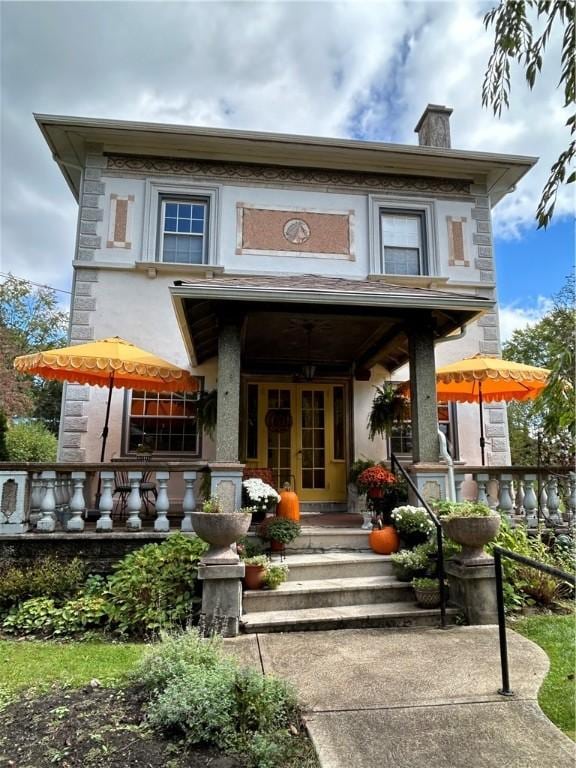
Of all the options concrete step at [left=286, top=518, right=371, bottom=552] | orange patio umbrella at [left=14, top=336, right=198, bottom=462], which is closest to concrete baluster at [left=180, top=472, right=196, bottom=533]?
concrete step at [left=286, top=518, right=371, bottom=552]

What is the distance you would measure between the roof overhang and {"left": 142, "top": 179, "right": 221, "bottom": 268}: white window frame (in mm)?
601

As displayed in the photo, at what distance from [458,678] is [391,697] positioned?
61 cm

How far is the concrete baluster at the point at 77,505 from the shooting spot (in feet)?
18.0

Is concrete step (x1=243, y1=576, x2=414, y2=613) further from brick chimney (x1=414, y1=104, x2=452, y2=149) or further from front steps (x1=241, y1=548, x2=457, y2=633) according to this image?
brick chimney (x1=414, y1=104, x2=452, y2=149)

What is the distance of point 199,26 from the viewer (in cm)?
434

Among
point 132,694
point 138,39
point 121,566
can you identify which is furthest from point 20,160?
point 132,694

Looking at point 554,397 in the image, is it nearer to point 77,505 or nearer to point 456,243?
point 77,505

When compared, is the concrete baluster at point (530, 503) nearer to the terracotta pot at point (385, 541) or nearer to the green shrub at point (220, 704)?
the terracotta pot at point (385, 541)

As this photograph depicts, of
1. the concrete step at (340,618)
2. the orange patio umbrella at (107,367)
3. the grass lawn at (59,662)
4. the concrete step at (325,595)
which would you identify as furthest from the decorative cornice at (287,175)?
the grass lawn at (59,662)

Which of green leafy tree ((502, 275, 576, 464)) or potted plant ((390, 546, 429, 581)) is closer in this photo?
green leafy tree ((502, 275, 576, 464))

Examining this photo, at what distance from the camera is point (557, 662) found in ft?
12.4

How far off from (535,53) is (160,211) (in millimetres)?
7371

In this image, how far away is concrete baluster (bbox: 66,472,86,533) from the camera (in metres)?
5.49

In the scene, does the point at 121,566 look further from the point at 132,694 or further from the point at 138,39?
the point at 138,39
